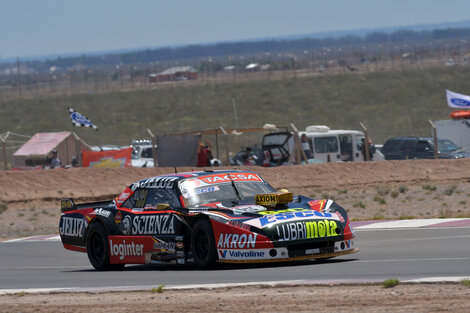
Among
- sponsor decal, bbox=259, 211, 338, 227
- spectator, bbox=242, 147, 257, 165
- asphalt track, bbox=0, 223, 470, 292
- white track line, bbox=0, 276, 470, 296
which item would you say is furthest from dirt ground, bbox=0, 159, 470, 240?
white track line, bbox=0, 276, 470, 296

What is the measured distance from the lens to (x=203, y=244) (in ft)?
38.1

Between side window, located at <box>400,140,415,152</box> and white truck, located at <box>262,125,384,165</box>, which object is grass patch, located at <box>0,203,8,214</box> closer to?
white truck, located at <box>262,125,384,165</box>

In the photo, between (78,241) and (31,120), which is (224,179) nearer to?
(78,241)

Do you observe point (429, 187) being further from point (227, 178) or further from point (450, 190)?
point (227, 178)

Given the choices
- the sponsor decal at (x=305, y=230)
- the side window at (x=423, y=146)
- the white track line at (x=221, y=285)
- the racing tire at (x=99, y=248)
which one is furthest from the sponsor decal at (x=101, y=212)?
the side window at (x=423, y=146)

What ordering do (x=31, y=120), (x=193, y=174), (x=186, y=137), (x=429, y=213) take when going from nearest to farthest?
(x=193, y=174) → (x=429, y=213) → (x=186, y=137) → (x=31, y=120)

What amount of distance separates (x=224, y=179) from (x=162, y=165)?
2214 cm

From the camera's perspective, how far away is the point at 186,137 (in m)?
34.3

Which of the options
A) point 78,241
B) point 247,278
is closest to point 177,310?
point 247,278

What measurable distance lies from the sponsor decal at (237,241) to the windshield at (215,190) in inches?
42.5

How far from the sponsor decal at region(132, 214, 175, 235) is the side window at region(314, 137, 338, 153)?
73.9ft

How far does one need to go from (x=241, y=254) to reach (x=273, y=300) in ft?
8.13

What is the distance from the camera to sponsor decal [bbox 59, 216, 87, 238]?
44.9 ft

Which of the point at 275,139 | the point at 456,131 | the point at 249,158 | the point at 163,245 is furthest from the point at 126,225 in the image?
the point at 456,131
